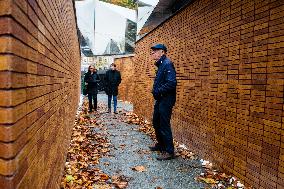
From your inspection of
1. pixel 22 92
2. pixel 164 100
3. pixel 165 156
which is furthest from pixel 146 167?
pixel 22 92

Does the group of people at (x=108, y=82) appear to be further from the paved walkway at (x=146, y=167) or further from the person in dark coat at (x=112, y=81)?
the paved walkway at (x=146, y=167)

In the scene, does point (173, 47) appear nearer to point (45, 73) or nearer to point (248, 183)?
point (248, 183)

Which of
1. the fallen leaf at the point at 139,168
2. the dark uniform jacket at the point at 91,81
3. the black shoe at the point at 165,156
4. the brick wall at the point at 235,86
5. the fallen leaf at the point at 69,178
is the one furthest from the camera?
the dark uniform jacket at the point at 91,81

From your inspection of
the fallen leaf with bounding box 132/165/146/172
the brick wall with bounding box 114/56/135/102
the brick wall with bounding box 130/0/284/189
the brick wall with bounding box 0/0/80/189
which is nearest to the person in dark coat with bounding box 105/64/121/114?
the brick wall with bounding box 130/0/284/189

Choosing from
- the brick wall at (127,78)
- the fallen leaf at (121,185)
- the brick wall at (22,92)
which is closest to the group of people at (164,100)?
the fallen leaf at (121,185)

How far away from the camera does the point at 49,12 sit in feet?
9.77

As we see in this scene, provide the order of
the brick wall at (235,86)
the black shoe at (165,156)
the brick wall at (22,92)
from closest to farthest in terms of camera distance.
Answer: the brick wall at (22,92) < the brick wall at (235,86) < the black shoe at (165,156)

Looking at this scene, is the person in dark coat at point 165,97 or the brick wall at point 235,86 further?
the person in dark coat at point 165,97

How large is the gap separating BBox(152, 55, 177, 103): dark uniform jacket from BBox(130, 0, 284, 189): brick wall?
0.55 metres

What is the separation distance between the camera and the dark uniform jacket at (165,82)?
21.3 feet

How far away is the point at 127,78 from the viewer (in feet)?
78.0

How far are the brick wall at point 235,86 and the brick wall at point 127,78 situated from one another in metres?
14.8

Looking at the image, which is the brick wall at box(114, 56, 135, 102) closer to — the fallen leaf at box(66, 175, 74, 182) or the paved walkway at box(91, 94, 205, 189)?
the paved walkway at box(91, 94, 205, 189)

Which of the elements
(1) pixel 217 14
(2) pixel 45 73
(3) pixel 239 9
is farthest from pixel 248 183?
(2) pixel 45 73
